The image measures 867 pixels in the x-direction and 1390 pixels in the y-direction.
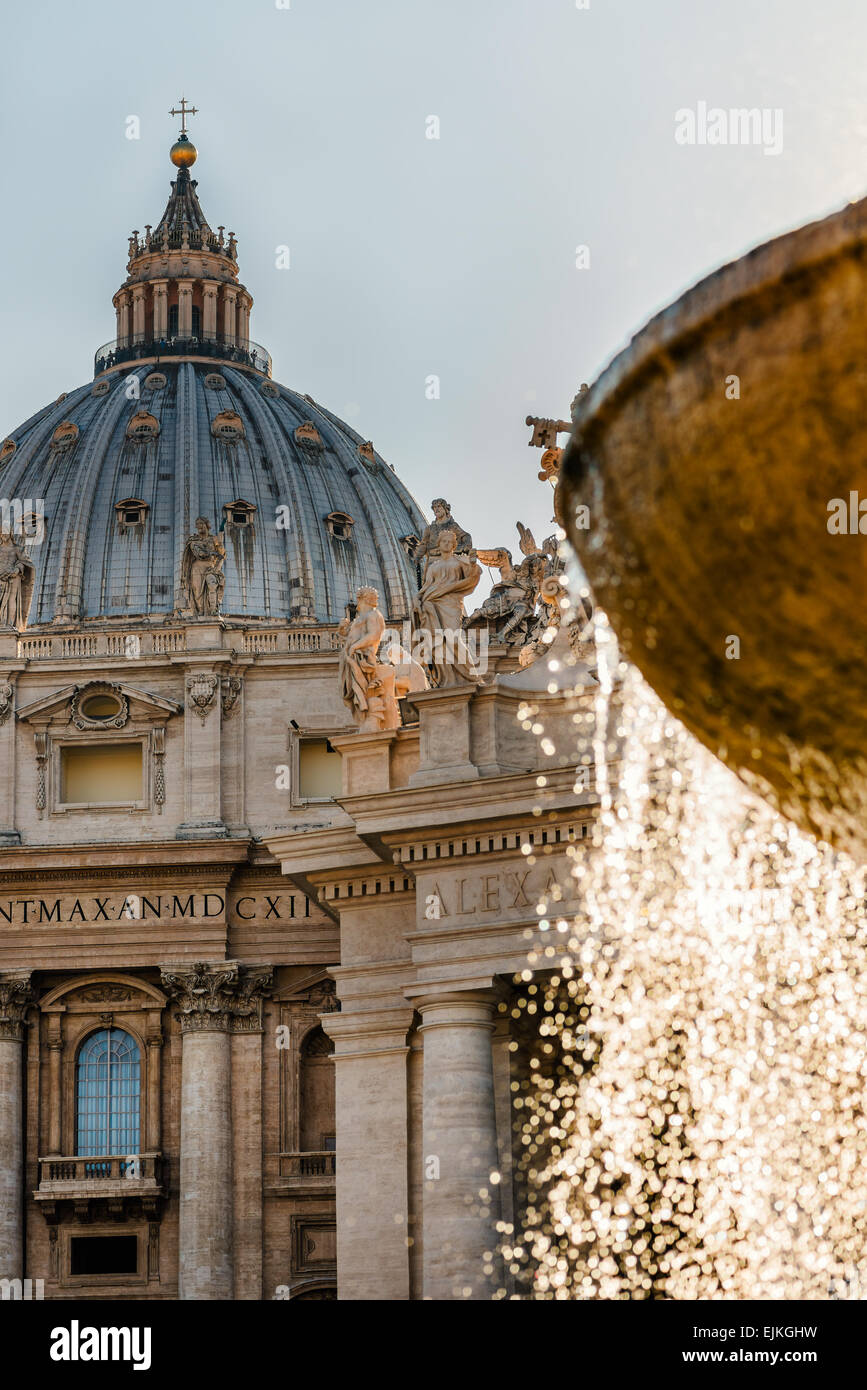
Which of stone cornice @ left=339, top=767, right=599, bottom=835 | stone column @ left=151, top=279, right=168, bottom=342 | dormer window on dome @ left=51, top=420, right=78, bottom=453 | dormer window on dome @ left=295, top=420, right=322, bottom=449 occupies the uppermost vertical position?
stone column @ left=151, top=279, right=168, bottom=342

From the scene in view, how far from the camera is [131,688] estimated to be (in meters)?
54.0

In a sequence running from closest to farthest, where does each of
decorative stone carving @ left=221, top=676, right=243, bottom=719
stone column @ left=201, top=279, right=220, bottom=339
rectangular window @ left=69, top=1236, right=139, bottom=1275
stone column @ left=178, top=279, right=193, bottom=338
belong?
rectangular window @ left=69, top=1236, right=139, bottom=1275 → decorative stone carving @ left=221, top=676, right=243, bottom=719 → stone column @ left=178, top=279, right=193, bottom=338 → stone column @ left=201, top=279, right=220, bottom=339

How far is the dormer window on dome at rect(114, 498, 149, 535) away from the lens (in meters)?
88.7

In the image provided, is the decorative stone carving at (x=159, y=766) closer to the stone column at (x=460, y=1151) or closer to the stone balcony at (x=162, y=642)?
the stone balcony at (x=162, y=642)

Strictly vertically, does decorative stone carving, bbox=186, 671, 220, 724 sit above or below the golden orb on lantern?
below

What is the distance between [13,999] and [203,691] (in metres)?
8.38

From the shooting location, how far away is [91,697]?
177 feet

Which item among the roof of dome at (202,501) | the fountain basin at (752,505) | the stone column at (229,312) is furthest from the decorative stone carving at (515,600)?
the stone column at (229,312)

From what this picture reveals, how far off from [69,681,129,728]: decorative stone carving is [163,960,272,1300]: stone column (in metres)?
6.33

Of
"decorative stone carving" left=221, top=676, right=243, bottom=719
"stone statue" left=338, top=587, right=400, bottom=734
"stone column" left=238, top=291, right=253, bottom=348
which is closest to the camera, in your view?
"stone statue" left=338, top=587, right=400, bottom=734

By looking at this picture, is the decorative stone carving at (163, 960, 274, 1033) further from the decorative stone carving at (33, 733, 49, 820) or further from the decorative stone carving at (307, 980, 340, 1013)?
the decorative stone carving at (33, 733, 49, 820)

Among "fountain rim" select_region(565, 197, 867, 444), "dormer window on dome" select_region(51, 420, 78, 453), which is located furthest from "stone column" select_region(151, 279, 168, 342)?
"fountain rim" select_region(565, 197, 867, 444)

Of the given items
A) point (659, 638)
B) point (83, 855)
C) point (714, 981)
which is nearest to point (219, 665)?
point (83, 855)
